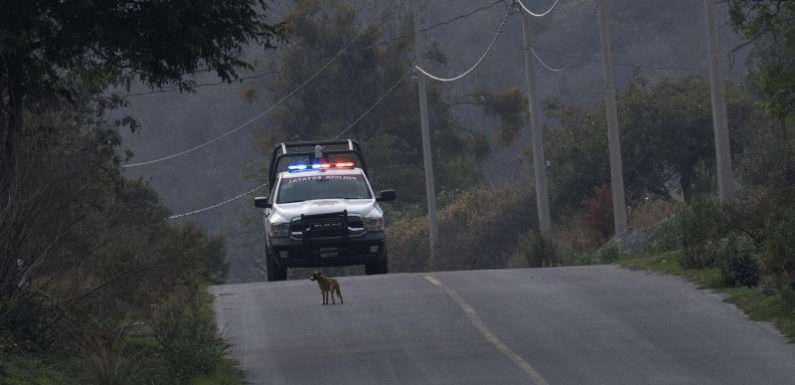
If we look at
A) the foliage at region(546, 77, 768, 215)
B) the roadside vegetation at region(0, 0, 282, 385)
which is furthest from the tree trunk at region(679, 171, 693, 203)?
the roadside vegetation at region(0, 0, 282, 385)

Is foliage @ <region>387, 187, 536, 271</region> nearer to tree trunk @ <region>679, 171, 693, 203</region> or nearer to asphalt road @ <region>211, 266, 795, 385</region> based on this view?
tree trunk @ <region>679, 171, 693, 203</region>

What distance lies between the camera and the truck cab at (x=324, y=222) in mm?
23875

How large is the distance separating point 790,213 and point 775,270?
822 millimetres

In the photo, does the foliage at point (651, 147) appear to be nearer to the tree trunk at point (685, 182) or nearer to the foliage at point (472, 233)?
the tree trunk at point (685, 182)

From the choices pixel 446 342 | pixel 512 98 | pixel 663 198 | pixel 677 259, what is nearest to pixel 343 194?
pixel 677 259

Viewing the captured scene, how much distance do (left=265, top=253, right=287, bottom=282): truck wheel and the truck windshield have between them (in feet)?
3.43

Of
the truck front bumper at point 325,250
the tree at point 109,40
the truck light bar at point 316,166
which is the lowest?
the truck front bumper at point 325,250

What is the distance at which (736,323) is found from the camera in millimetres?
15984

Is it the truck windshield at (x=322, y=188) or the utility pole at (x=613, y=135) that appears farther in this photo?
the utility pole at (x=613, y=135)

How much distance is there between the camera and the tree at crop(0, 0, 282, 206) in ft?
45.2

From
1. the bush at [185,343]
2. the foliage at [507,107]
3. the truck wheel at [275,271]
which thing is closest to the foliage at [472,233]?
the foliage at [507,107]

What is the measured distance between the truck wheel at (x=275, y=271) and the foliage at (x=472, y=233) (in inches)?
834

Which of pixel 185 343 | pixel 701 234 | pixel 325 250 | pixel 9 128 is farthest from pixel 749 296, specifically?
pixel 9 128

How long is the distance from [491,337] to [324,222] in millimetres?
8644
